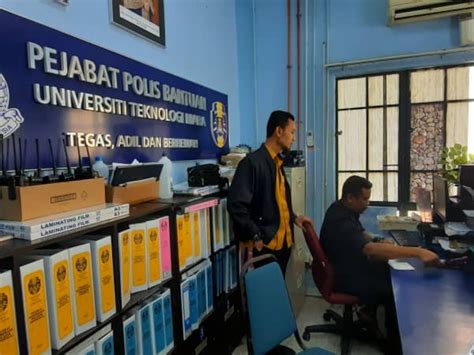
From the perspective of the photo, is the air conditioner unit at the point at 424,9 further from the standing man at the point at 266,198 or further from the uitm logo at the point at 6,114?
the uitm logo at the point at 6,114

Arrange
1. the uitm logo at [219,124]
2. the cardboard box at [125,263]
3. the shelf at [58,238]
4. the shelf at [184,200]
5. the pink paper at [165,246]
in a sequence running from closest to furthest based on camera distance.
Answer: the shelf at [58,238]
the cardboard box at [125,263]
the pink paper at [165,246]
the shelf at [184,200]
the uitm logo at [219,124]

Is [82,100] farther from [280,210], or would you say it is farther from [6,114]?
[280,210]

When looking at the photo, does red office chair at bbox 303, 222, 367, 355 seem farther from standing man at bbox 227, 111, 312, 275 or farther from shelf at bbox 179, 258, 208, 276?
shelf at bbox 179, 258, 208, 276

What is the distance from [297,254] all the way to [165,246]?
5.21 ft

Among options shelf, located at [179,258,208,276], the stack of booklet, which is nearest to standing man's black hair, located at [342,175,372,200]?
shelf, located at [179,258,208,276]

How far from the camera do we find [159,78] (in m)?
2.18

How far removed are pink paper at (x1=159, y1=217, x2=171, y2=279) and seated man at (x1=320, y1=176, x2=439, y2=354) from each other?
1082mm

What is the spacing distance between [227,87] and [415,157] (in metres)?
2.04

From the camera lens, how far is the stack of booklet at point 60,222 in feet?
3.32

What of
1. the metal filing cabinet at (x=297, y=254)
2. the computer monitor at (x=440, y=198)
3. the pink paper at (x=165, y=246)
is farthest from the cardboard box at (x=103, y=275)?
the computer monitor at (x=440, y=198)

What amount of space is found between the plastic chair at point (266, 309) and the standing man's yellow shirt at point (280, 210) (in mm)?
632

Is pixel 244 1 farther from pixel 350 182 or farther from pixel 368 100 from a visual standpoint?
pixel 350 182

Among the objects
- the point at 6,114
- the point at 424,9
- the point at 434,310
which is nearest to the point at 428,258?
the point at 434,310

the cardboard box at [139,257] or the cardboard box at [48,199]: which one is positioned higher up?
the cardboard box at [48,199]
